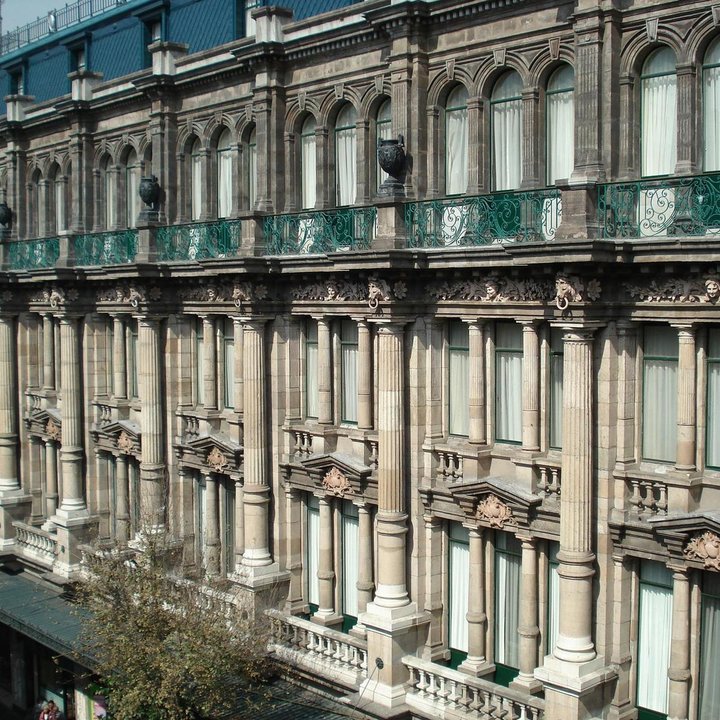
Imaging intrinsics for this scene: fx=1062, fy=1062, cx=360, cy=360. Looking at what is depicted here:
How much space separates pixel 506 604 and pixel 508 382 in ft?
15.4

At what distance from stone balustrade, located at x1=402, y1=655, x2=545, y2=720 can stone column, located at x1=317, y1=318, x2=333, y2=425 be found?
21.3 ft

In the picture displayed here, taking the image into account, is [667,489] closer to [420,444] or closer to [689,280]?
[689,280]

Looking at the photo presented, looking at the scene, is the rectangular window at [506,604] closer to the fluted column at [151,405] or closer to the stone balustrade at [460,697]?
the stone balustrade at [460,697]

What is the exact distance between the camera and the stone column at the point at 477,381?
73.7ft

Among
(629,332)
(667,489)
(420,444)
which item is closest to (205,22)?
(420,444)

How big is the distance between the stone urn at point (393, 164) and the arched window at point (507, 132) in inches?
79.0

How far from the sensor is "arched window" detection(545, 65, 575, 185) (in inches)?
837

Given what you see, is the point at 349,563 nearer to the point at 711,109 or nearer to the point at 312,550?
the point at 312,550

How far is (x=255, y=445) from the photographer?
27.5m

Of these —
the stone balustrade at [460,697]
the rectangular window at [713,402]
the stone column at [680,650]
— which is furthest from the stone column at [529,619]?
the rectangular window at [713,402]

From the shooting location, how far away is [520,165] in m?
22.3

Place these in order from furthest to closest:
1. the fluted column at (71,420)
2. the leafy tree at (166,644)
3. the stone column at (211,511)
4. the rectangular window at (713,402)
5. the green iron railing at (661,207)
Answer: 1. the fluted column at (71,420)
2. the stone column at (211,511)
3. the leafy tree at (166,644)
4. the rectangular window at (713,402)
5. the green iron railing at (661,207)

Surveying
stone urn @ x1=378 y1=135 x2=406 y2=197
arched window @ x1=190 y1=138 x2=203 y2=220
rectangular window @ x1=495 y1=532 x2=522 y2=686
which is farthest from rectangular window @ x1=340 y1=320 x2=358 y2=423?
arched window @ x1=190 y1=138 x2=203 y2=220

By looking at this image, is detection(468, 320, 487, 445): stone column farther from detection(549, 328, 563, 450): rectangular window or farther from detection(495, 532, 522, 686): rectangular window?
detection(495, 532, 522, 686): rectangular window
